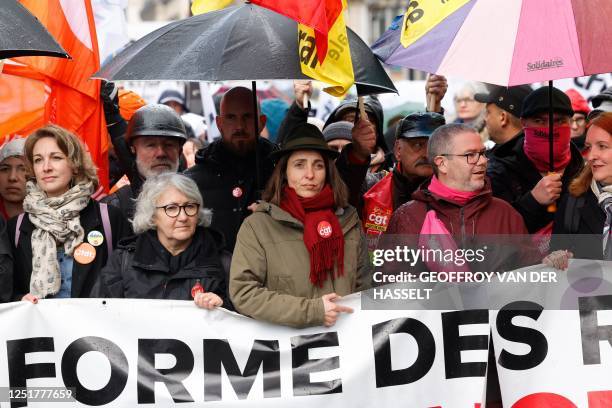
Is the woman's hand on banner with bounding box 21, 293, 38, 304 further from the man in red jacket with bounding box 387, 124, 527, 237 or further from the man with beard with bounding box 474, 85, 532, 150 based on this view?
the man with beard with bounding box 474, 85, 532, 150

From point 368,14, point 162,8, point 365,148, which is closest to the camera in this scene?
point 365,148

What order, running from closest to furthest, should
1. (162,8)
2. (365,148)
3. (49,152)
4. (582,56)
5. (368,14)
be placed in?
(582,56) → (49,152) → (365,148) → (368,14) → (162,8)

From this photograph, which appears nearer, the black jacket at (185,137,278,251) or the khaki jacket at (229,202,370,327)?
the khaki jacket at (229,202,370,327)

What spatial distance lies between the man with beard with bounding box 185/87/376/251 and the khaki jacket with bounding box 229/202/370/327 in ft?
3.70

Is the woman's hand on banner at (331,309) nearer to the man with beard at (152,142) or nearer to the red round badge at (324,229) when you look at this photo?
the red round badge at (324,229)

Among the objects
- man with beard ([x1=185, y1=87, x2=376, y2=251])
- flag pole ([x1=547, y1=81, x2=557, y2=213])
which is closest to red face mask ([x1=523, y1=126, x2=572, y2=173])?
flag pole ([x1=547, y1=81, x2=557, y2=213])

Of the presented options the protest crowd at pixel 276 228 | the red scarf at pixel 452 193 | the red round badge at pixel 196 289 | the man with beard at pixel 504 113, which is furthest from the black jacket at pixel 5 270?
the man with beard at pixel 504 113

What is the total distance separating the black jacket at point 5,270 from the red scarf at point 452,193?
7.35 ft

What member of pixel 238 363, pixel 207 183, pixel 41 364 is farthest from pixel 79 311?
pixel 207 183

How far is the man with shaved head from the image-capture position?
25.2ft

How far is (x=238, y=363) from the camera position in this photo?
6359 mm

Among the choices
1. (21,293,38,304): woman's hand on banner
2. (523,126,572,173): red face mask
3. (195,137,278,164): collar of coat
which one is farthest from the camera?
→ (195,137,278,164): collar of coat

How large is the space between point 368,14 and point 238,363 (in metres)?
56.4

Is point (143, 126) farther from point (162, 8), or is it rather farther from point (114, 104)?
point (162, 8)
